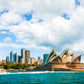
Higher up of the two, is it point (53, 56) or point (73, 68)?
point (53, 56)

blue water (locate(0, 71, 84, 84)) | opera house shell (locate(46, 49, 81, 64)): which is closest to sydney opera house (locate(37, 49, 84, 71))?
opera house shell (locate(46, 49, 81, 64))

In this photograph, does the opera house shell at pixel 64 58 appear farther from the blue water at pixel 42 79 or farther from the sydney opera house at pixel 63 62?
the blue water at pixel 42 79

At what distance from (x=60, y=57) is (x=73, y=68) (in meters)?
11.3

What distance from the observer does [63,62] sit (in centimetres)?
11800

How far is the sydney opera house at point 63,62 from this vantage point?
4477 inches

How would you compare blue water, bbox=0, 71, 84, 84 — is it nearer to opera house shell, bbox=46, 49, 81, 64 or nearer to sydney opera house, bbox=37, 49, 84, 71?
sydney opera house, bbox=37, 49, 84, 71

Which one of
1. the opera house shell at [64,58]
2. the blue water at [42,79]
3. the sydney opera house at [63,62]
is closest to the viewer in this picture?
the blue water at [42,79]

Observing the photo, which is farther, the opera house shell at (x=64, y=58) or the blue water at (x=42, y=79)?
the opera house shell at (x=64, y=58)

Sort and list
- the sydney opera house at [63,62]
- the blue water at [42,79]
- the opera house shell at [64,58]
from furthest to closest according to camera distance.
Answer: the opera house shell at [64,58]
the sydney opera house at [63,62]
the blue water at [42,79]

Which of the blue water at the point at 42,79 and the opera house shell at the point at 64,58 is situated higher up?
the opera house shell at the point at 64,58

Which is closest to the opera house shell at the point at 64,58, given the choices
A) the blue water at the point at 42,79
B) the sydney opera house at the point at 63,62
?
the sydney opera house at the point at 63,62

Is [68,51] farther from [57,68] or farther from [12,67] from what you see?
[12,67]

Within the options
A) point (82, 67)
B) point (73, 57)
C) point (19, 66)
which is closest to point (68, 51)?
point (73, 57)

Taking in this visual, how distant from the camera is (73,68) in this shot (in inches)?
4498
